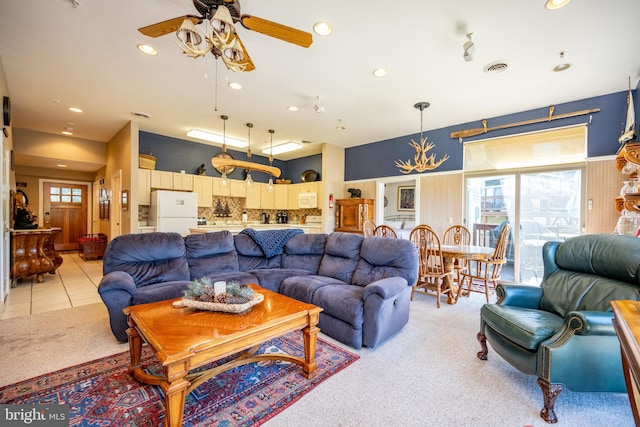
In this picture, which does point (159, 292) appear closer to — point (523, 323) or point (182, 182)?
point (523, 323)

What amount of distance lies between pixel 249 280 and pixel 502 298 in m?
2.53

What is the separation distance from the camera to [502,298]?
2.33 m

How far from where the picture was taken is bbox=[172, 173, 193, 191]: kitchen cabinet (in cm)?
610

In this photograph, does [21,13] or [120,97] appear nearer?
[21,13]

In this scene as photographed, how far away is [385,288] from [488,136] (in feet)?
13.6

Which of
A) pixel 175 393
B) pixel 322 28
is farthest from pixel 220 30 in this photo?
pixel 175 393

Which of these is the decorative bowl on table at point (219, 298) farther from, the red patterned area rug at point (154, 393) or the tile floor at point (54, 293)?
the tile floor at point (54, 293)

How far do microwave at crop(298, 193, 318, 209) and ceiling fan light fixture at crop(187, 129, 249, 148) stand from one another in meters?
1.95

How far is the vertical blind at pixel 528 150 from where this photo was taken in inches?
166

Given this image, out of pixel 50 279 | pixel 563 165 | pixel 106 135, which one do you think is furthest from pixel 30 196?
pixel 563 165

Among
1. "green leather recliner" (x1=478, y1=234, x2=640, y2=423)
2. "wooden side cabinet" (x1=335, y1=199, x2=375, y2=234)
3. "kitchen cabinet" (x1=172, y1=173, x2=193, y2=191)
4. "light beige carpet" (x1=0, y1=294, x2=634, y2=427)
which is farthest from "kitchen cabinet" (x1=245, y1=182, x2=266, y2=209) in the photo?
"green leather recliner" (x1=478, y1=234, x2=640, y2=423)

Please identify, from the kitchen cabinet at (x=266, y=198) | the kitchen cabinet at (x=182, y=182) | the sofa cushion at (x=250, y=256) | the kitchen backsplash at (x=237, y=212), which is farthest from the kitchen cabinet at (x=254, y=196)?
the sofa cushion at (x=250, y=256)

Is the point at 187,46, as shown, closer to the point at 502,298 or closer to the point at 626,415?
the point at 502,298

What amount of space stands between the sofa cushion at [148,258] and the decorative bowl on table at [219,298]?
1119mm
